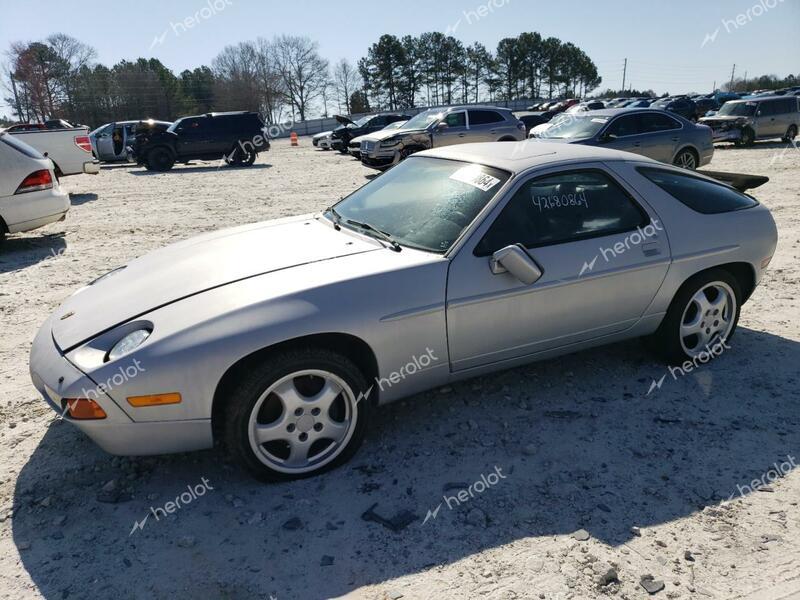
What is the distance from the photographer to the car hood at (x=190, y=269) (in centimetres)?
281

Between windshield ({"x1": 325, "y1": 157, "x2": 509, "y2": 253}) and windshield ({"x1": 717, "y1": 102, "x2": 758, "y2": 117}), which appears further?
windshield ({"x1": 717, "y1": 102, "x2": 758, "y2": 117})

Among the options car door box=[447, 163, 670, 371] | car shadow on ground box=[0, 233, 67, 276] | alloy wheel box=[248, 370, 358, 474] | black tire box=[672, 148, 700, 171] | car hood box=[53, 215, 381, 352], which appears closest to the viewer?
alloy wheel box=[248, 370, 358, 474]

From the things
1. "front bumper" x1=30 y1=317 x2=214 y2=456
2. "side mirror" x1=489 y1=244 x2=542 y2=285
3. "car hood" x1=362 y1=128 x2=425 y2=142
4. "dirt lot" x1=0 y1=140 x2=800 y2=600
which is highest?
"car hood" x1=362 y1=128 x2=425 y2=142

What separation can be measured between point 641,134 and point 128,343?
1108cm

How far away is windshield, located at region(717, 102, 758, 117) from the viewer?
63.1 ft

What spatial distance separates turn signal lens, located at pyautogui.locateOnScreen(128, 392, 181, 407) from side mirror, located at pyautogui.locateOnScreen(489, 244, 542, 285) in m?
1.64

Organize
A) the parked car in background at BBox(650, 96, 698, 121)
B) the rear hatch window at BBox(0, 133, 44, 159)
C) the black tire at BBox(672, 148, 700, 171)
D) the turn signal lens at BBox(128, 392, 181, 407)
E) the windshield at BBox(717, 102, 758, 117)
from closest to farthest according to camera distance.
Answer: the turn signal lens at BBox(128, 392, 181, 407)
the rear hatch window at BBox(0, 133, 44, 159)
the black tire at BBox(672, 148, 700, 171)
the windshield at BBox(717, 102, 758, 117)
the parked car in background at BBox(650, 96, 698, 121)

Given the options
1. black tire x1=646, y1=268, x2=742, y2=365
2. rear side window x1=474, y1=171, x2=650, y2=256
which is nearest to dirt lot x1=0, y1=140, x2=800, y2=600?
black tire x1=646, y1=268, x2=742, y2=365

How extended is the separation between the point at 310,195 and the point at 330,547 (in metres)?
10.2

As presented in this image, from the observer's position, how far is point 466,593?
214cm

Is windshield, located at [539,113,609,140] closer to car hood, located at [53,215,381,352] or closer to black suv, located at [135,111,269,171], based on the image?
car hood, located at [53,215,381,352]

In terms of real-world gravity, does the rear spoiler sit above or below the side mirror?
above

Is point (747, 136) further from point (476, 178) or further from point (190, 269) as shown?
point (190, 269)

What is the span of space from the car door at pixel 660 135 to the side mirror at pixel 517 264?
961 cm
